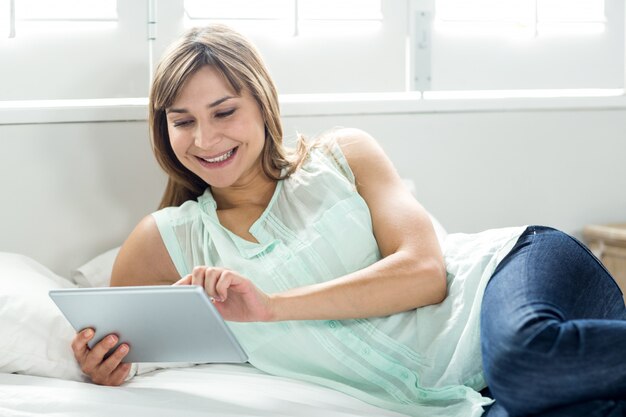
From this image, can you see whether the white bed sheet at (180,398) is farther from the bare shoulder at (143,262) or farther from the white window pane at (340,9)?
the white window pane at (340,9)

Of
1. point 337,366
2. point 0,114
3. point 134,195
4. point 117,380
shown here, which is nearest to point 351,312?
point 337,366

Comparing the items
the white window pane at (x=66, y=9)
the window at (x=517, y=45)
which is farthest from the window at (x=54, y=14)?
the window at (x=517, y=45)

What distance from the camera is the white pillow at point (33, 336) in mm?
1430

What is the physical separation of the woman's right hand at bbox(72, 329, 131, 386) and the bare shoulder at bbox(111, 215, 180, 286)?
0.26 metres

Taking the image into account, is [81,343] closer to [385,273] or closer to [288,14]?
[385,273]

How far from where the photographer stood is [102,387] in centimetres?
136

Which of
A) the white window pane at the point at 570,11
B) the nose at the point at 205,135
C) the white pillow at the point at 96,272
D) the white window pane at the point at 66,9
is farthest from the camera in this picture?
the white window pane at the point at 570,11

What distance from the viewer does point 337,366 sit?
1.52 meters

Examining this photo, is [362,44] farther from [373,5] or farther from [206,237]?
[206,237]

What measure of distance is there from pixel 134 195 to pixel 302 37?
22.4 inches

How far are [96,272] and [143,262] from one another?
0.90 ft

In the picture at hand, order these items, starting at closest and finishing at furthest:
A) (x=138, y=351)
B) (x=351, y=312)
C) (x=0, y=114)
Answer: (x=138, y=351), (x=351, y=312), (x=0, y=114)

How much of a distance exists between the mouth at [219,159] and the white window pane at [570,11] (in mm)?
1076

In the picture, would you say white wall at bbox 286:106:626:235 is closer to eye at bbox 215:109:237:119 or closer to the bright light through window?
the bright light through window
